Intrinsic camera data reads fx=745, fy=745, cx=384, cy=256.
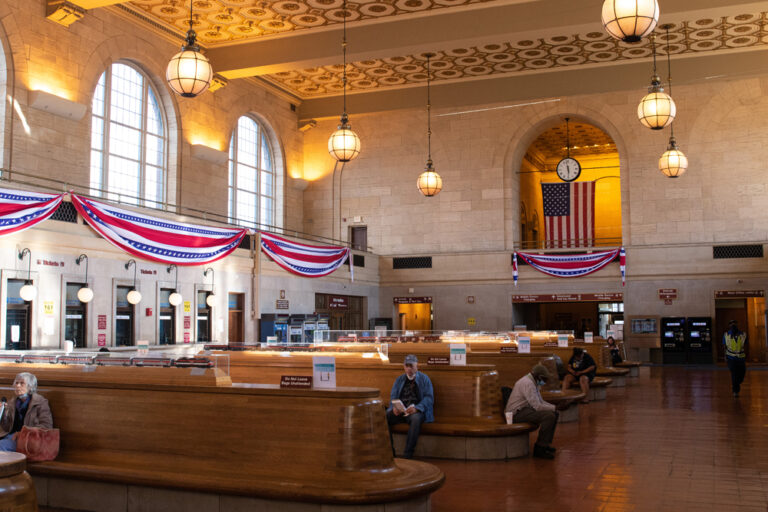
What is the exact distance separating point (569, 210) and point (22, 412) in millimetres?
18648

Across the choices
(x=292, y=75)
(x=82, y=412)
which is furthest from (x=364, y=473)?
(x=292, y=75)

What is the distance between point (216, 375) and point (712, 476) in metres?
4.11

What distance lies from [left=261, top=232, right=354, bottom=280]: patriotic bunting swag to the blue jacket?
10930mm

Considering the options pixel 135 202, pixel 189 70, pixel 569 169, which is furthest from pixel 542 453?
pixel 569 169

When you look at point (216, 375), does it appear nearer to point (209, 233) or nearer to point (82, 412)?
point (82, 412)

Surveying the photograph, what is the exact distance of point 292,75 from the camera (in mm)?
21750

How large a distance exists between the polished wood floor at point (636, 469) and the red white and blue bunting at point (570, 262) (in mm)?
11045

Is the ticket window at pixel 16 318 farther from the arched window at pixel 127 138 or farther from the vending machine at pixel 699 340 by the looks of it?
the vending machine at pixel 699 340

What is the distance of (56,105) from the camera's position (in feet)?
48.4

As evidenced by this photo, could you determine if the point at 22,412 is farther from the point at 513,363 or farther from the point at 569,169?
the point at 569,169

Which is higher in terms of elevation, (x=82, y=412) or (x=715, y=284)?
(x=715, y=284)

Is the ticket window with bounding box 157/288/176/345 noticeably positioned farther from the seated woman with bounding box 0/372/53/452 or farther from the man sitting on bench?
the seated woman with bounding box 0/372/53/452

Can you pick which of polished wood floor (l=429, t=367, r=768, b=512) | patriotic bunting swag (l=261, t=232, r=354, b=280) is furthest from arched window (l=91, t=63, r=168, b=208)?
polished wood floor (l=429, t=367, r=768, b=512)

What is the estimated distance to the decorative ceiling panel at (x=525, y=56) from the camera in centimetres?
1866
